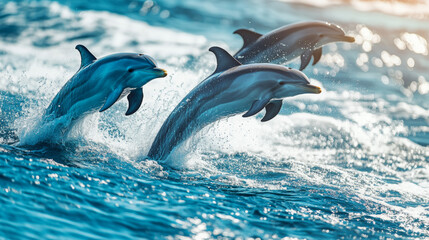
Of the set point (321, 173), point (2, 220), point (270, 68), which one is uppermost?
point (270, 68)

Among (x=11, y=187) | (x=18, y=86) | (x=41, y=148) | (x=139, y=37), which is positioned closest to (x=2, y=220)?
(x=11, y=187)

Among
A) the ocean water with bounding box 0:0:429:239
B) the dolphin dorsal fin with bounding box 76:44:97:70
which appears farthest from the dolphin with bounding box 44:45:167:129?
the ocean water with bounding box 0:0:429:239

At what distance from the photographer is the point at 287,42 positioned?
998 cm

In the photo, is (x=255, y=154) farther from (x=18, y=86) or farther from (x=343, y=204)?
(x=18, y=86)

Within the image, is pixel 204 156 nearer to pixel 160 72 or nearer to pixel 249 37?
pixel 249 37

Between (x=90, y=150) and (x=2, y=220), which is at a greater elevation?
(x=90, y=150)

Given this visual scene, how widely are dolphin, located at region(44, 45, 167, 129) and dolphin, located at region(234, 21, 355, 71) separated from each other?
2387mm

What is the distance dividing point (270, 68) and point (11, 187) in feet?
11.7

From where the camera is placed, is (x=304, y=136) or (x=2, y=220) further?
(x=304, y=136)

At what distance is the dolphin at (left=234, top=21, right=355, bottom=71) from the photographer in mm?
9898

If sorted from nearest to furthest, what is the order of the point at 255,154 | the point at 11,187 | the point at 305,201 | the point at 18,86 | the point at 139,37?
1. the point at 11,187
2. the point at 305,201
3. the point at 255,154
4. the point at 18,86
5. the point at 139,37

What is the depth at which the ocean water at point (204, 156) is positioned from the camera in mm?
6715

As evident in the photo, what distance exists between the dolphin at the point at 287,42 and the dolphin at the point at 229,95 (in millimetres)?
1391

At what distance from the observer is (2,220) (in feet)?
19.7
